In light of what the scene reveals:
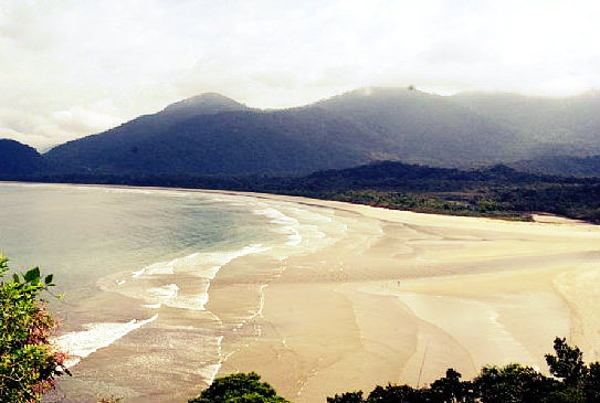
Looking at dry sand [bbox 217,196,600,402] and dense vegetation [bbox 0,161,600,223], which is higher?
dense vegetation [bbox 0,161,600,223]

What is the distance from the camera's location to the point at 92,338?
23.9 meters

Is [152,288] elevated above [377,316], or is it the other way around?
[152,288]

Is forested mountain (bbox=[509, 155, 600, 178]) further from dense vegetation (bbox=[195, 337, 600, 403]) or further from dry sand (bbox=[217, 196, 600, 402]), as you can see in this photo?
dense vegetation (bbox=[195, 337, 600, 403])

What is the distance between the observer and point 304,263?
4181 cm

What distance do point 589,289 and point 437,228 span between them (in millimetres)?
34429

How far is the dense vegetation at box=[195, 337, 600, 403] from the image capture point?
15.1m

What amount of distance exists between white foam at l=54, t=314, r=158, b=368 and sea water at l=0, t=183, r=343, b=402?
0.05 meters

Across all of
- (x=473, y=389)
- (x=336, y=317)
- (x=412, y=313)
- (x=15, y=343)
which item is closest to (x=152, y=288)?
(x=336, y=317)

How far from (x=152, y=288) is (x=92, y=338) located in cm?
937

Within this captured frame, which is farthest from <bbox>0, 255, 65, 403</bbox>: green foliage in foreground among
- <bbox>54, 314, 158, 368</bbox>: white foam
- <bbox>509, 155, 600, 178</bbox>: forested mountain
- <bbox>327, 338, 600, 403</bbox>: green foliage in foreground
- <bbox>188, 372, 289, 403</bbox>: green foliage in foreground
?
<bbox>509, 155, 600, 178</bbox>: forested mountain

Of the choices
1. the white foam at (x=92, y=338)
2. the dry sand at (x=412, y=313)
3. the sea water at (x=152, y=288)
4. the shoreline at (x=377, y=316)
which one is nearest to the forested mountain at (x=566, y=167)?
the sea water at (x=152, y=288)

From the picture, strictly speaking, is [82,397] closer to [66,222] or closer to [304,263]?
[304,263]

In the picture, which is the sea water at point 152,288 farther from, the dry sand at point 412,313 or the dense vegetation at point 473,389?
the dense vegetation at point 473,389

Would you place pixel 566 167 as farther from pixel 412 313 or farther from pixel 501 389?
pixel 501 389
